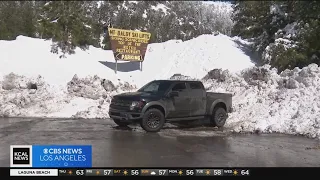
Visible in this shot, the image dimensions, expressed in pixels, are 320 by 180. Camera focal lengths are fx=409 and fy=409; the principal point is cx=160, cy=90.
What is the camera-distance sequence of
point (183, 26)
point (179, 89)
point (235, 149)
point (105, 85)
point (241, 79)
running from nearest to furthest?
point (235, 149) < point (179, 89) < point (241, 79) < point (105, 85) < point (183, 26)

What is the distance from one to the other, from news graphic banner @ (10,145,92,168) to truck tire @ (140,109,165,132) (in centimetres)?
641

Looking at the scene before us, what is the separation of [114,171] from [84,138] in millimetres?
5640

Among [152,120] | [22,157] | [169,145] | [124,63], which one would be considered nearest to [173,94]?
[152,120]

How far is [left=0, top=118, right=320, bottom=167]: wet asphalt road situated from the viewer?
8.71 meters

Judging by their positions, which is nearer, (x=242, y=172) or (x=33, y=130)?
(x=242, y=172)

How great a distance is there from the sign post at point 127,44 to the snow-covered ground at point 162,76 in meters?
1.21

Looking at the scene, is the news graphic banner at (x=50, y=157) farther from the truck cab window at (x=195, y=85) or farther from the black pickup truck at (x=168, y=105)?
the truck cab window at (x=195, y=85)

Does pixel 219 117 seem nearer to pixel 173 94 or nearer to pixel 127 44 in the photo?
pixel 173 94

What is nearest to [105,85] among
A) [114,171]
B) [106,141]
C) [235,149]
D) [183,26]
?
[106,141]

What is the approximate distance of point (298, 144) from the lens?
38.1 ft

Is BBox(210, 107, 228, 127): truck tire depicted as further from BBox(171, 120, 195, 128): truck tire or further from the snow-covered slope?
the snow-covered slope

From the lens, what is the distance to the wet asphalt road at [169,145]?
8711 mm

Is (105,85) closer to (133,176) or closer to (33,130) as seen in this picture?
(33,130)

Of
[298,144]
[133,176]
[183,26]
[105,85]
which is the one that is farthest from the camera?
[183,26]
